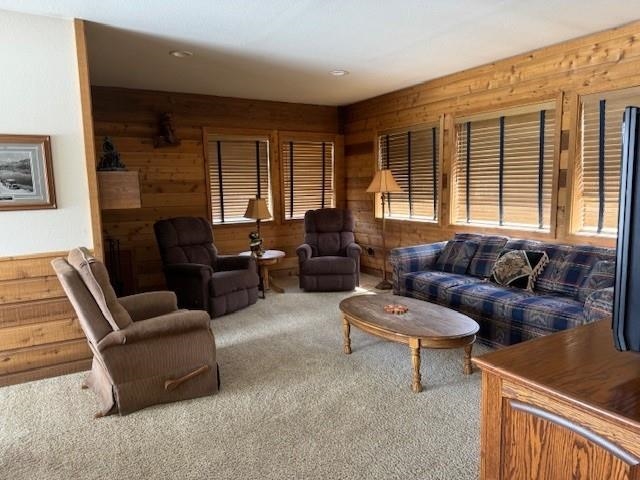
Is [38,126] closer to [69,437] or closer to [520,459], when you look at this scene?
[69,437]

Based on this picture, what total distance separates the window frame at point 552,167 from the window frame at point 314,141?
6.97ft

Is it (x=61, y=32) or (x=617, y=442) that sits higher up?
(x=61, y=32)

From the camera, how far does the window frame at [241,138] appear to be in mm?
5668

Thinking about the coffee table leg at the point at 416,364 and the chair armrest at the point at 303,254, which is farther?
the chair armrest at the point at 303,254

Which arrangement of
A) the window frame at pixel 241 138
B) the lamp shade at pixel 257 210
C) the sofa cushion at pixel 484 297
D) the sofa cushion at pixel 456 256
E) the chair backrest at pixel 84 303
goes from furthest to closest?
the window frame at pixel 241 138, the lamp shade at pixel 257 210, the sofa cushion at pixel 456 256, the sofa cushion at pixel 484 297, the chair backrest at pixel 84 303

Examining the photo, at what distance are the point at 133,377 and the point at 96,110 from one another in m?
3.73

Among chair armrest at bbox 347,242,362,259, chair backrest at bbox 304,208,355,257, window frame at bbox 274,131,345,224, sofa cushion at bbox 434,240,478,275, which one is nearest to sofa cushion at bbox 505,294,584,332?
sofa cushion at bbox 434,240,478,275

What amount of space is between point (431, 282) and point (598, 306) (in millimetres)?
1531

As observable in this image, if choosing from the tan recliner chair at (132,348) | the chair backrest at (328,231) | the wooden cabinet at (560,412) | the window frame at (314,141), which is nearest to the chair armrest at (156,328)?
the tan recliner chair at (132,348)

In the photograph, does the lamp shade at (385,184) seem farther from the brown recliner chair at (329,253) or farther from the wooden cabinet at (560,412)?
the wooden cabinet at (560,412)

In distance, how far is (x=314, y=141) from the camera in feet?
21.3

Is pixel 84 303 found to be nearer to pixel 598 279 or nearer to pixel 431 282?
pixel 431 282

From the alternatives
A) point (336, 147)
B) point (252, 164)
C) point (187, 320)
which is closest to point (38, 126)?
point (187, 320)

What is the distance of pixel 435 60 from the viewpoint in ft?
14.0
